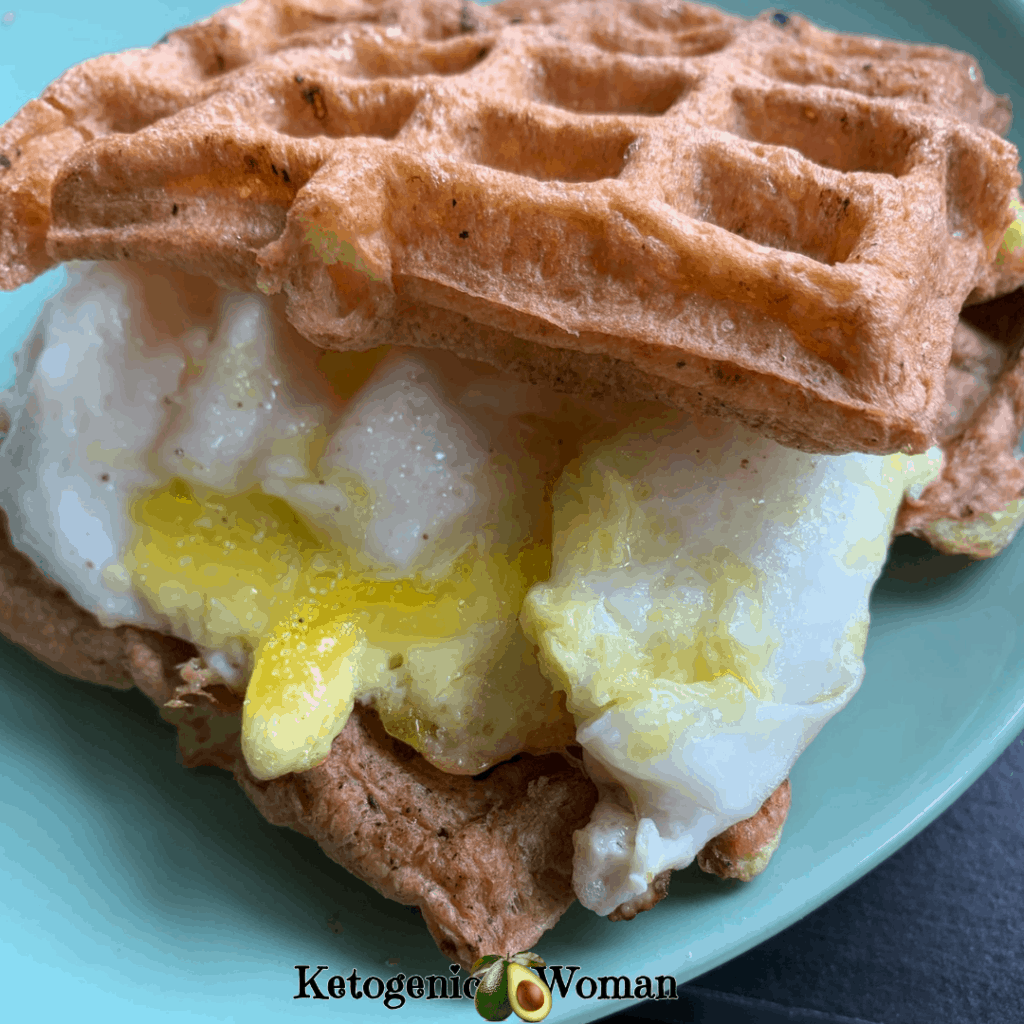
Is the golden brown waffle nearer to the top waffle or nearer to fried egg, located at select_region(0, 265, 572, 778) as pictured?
the top waffle

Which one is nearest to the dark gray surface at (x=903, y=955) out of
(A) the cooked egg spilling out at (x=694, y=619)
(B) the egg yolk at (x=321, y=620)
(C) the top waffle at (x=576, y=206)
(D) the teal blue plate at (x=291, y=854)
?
(D) the teal blue plate at (x=291, y=854)

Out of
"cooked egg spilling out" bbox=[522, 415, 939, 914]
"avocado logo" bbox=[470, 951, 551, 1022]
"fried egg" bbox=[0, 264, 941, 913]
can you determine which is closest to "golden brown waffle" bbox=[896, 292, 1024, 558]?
"fried egg" bbox=[0, 264, 941, 913]

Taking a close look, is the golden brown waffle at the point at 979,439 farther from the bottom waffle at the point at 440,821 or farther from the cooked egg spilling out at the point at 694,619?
the bottom waffle at the point at 440,821

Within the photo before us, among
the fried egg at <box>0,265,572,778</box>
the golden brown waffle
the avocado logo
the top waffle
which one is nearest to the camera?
the top waffle

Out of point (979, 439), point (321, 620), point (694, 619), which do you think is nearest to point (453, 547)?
point (321, 620)

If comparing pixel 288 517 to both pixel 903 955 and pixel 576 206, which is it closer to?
pixel 576 206

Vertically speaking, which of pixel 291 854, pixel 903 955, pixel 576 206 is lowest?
pixel 903 955
